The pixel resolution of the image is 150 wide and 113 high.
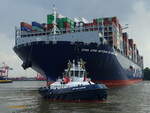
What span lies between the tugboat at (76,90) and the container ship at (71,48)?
53.7 feet

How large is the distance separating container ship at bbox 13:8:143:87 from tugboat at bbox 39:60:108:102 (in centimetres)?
1635

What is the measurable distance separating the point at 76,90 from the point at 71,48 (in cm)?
2068

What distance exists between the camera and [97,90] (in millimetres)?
25641

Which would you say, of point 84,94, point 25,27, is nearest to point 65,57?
point 84,94

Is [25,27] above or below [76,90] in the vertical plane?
above

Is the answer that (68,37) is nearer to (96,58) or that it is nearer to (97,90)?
(96,58)

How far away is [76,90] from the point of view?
25859 millimetres

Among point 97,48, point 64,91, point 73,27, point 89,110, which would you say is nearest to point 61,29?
point 73,27

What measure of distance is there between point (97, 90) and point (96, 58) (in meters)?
23.6

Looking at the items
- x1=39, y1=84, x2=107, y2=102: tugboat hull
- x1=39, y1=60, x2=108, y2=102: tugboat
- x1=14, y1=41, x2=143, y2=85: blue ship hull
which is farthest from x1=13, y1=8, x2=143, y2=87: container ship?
x1=39, y1=84, x2=107, y2=102: tugboat hull

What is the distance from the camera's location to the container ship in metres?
46.0

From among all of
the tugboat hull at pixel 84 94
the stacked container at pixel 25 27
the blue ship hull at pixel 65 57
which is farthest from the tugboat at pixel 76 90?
the stacked container at pixel 25 27

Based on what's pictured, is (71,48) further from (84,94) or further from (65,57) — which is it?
(84,94)

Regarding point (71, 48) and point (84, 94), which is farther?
point (71, 48)
